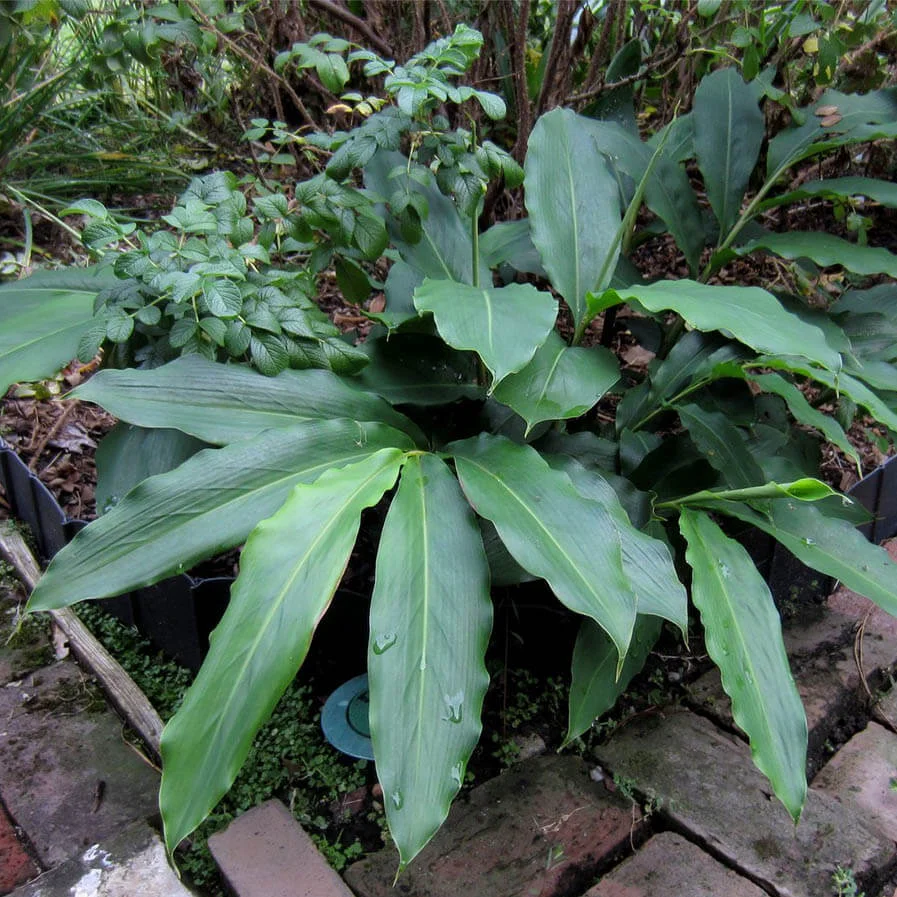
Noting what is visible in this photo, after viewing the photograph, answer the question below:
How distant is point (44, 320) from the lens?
1640 millimetres

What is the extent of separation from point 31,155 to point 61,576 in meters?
2.44

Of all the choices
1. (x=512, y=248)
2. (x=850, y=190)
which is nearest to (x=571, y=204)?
(x=512, y=248)

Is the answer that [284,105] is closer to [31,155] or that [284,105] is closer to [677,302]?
[31,155]

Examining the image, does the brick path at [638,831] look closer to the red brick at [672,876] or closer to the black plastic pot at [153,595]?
the red brick at [672,876]

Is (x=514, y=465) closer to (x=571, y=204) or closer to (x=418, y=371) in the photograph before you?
(x=418, y=371)

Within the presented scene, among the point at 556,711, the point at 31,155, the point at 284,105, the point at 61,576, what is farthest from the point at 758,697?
the point at 31,155

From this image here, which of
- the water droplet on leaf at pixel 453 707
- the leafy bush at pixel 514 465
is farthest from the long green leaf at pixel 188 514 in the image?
the water droplet on leaf at pixel 453 707

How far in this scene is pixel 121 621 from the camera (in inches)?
75.5

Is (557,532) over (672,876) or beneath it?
over

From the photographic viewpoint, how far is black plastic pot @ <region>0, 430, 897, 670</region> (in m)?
1.67

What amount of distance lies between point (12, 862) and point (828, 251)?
6.60 ft

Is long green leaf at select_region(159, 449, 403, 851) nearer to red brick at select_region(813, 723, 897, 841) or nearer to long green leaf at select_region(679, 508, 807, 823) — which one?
long green leaf at select_region(679, 508, 807, 823)

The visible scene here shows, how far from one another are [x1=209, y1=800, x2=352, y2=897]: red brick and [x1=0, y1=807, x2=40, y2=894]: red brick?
0.32 meters

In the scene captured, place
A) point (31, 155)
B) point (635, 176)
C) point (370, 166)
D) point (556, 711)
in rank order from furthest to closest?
point (31, 155) < point (635, 176) < point (370, 166) < point (556, 711)
